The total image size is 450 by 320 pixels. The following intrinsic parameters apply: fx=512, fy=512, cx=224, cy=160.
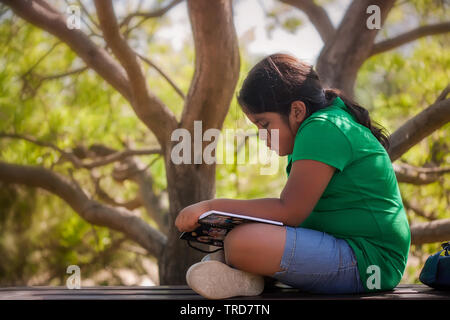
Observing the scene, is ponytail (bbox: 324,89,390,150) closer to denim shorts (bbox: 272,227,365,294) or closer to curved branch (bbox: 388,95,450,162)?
denim shorts (bbox: 272,227,365,294)

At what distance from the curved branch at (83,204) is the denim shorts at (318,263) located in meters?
2.41

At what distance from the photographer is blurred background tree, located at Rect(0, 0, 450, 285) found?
3.58m

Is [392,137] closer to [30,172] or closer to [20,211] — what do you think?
[30,172]

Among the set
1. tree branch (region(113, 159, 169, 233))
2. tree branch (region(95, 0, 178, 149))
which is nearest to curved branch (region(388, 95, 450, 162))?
tree branch (region(95, 0, 178, 149))

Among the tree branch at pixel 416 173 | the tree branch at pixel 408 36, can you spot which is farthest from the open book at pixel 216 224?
the tree branch at pixel 408 36

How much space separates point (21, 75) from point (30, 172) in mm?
984

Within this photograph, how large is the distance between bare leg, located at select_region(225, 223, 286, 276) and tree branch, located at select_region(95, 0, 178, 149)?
196 cm

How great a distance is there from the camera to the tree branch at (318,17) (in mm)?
4344

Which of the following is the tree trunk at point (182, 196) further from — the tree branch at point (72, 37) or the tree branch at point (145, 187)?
the tree branch at point (145, 187)

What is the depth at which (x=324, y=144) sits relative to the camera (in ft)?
5.57

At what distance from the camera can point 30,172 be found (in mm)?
4238

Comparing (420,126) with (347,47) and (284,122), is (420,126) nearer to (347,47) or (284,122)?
(347,47)

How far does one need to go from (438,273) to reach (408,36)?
2854mm
